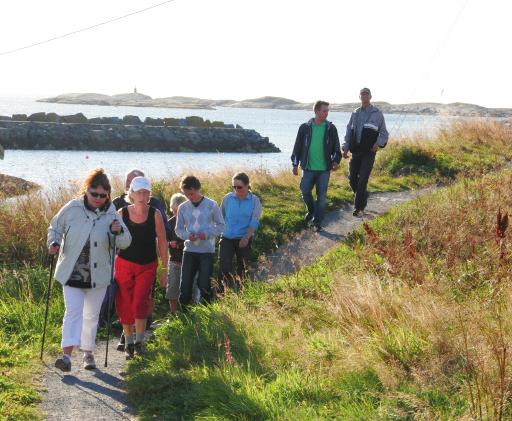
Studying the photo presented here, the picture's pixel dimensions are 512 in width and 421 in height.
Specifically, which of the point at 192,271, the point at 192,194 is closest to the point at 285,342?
the point at 192,271

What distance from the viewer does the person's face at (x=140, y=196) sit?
723 centimetres

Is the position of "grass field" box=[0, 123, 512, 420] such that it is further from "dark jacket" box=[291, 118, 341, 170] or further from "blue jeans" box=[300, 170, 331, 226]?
"dark jacket" box=[291, 118, 341, 170]

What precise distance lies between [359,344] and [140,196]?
101 inches

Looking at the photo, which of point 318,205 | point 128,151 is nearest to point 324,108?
point 318,205

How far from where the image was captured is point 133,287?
7500 millimetres

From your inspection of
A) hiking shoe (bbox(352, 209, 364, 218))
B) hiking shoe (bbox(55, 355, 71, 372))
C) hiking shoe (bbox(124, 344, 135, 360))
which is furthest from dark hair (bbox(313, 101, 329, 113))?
hiking shoe (bbox(55, 355, 71, 372))

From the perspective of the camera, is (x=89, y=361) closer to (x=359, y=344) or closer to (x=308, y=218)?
(x=359, y=344)

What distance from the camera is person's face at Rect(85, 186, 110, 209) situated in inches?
270

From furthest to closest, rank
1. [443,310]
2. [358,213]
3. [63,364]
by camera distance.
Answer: [358,213]
[63,364]
[443,310]

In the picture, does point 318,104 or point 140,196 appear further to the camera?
point 318,104

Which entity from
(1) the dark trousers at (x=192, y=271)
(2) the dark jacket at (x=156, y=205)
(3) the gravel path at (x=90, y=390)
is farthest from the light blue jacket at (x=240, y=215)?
(2) the dark jacket at (x=156, y=205)

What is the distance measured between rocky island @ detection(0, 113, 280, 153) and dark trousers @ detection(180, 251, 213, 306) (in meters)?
51.9

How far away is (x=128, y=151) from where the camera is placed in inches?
2382

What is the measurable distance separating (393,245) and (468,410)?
3.89m
